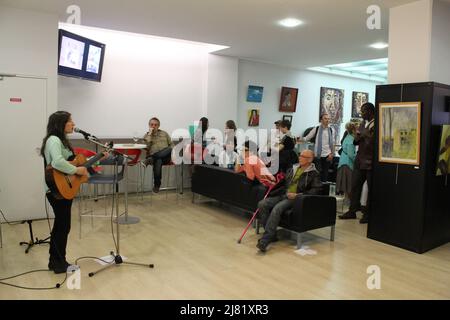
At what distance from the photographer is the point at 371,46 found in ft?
22.5

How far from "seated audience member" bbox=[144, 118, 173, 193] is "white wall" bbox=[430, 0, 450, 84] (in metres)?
4.24

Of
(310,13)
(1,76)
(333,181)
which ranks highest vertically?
(310,13)

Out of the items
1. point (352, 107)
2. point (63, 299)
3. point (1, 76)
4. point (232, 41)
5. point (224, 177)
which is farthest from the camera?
point (352, 107)

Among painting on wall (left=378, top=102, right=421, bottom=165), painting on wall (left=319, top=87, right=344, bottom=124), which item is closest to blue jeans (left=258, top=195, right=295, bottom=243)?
painting on wall (left=378, top=102, right=421, bottom=165)

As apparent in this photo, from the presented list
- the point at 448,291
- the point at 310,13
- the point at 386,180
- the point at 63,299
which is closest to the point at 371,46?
the point at 310,13

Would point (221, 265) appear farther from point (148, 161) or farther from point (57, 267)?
point (148, 161)

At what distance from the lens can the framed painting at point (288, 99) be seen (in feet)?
31.1

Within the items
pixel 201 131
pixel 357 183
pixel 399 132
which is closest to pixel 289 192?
pixel 399 132

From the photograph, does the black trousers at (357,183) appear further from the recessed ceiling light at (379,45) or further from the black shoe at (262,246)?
the recessed ceiling light at (379,45)

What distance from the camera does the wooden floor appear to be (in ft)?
10.6

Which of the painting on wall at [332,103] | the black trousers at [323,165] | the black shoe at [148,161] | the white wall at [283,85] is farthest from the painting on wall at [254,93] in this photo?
the black shoe at [148,161]

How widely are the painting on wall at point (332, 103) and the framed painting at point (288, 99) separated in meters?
1.08

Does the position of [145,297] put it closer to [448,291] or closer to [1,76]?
[448,291]
